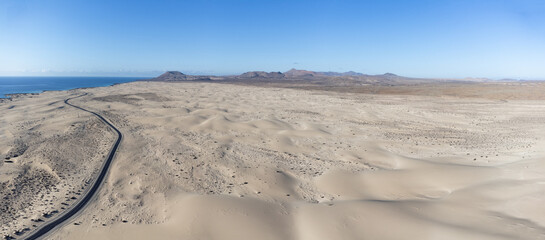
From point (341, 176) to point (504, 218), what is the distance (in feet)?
14.3

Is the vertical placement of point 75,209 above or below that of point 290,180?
below

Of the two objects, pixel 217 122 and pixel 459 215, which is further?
pixel 217 122

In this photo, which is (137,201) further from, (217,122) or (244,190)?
(217,122)

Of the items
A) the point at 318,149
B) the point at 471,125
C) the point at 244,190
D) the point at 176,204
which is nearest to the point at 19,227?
the point at 176,204

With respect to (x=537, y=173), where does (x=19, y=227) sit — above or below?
below

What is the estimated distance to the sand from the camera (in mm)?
6355

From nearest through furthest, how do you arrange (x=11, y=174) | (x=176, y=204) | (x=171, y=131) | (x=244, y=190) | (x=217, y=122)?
(x=176, y=204) → (x=244, y=190) → (x=11, y=174) → (x=171, y=131) → (x=217, y=122)

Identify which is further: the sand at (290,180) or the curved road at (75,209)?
the sand at (290,180)

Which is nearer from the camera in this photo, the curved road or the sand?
the curved road

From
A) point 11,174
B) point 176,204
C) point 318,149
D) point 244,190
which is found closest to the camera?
point 176,204

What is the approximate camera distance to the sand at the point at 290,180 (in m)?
6.36

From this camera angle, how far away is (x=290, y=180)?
30.2 ft

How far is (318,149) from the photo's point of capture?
12.7 m

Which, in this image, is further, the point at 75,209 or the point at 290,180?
the point at 290,180
